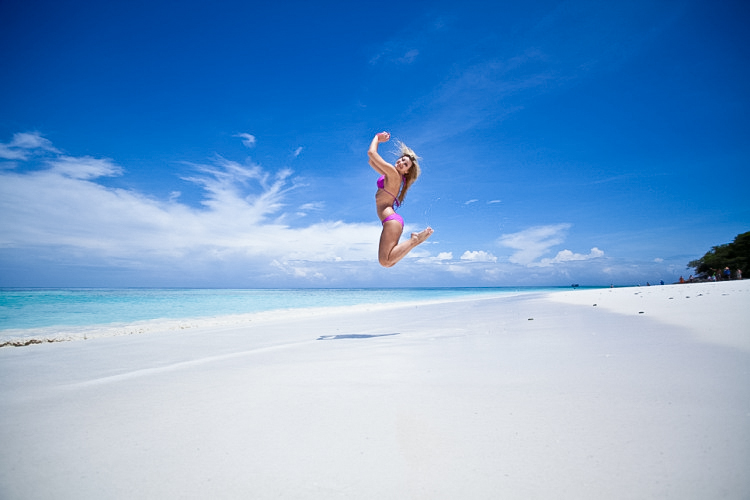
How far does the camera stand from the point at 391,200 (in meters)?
4.63

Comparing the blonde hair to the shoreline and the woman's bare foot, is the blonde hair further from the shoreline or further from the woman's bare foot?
the shoreline

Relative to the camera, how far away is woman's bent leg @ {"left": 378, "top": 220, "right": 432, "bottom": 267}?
4.43m

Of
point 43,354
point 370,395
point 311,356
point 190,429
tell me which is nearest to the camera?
point 190,429

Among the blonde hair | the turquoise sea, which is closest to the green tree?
the turquoise sea

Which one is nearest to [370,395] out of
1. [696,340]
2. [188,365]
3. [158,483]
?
[158,483]

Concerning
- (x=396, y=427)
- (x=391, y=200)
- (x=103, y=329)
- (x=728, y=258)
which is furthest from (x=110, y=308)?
(x=728, y=258)

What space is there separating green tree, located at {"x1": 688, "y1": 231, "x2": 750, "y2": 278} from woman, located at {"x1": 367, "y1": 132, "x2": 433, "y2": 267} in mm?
50276

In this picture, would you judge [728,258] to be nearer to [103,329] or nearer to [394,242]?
[394,242]

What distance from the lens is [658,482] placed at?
44.9 inches

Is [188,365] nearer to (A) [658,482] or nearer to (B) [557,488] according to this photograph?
(B) [557,488]

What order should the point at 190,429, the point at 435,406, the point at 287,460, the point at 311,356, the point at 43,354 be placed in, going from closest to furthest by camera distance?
the point at 287,460 < the point at 190,429 < the point at 435,406 < the point at 311,356 < the point at 43,354

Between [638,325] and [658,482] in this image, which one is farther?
[638,325]

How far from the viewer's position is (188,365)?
3.24 meters

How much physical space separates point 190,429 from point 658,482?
1901 millimetres
